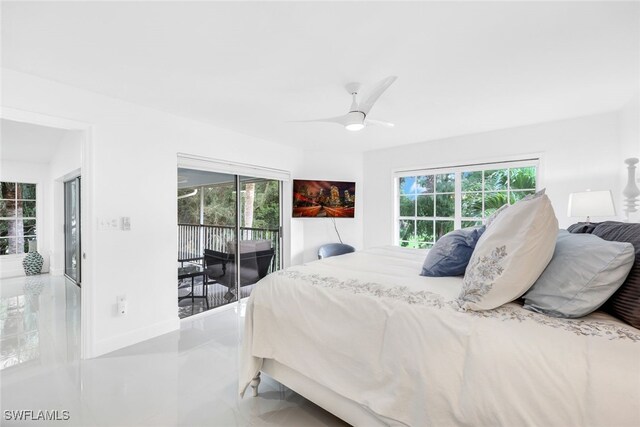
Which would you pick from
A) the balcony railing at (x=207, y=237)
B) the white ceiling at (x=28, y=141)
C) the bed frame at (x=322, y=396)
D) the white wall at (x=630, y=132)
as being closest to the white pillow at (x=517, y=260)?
the bed frame at (x=322, y=396)

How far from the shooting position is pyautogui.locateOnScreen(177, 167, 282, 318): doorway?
3.50 meters

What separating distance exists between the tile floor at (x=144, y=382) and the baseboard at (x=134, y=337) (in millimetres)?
74

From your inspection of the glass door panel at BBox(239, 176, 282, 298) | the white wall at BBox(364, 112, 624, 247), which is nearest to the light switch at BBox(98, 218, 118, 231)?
the glass door panel at BBox(239, 176, 282, 298)

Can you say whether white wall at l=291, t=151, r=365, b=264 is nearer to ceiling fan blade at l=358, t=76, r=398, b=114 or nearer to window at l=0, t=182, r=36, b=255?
ceiling fan blade at l=358, t=76, r=398, b=114

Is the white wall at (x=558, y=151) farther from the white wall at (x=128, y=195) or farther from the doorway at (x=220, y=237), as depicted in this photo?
the white wall at (x=128, y=195)

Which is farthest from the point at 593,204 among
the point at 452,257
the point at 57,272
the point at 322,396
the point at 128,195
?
the point at 57,272

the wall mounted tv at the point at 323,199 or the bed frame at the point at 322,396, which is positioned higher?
the wall mounted tv at the point at 323,199

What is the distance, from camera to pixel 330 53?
6.46ft

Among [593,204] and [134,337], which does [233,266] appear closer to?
[134,337]

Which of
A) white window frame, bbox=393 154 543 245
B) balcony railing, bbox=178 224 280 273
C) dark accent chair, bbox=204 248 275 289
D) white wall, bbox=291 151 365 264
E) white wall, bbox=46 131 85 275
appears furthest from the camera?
white wall, bbox=46 131 85 275

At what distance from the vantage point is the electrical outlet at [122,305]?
275cm

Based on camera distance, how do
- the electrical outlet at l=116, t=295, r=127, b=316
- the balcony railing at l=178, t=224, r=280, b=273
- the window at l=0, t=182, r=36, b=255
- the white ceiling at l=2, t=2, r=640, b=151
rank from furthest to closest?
the window at l=0, t=182, r=36, b=255 → the balcony railing at l=178, t=224, r=280, b=273 → the electrical outlet at l=116, t=295, r=127, b=316 → the white ceiling at l=2, t=2, r=640, b=151

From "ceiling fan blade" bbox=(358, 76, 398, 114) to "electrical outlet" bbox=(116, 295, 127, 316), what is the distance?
9.27 ft

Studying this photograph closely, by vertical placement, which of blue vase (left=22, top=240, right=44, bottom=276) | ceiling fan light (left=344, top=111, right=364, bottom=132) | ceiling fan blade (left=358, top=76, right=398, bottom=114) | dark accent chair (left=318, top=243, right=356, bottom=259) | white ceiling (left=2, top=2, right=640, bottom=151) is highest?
white ceiling (left=2, top=2, right=640, bottom=151)
